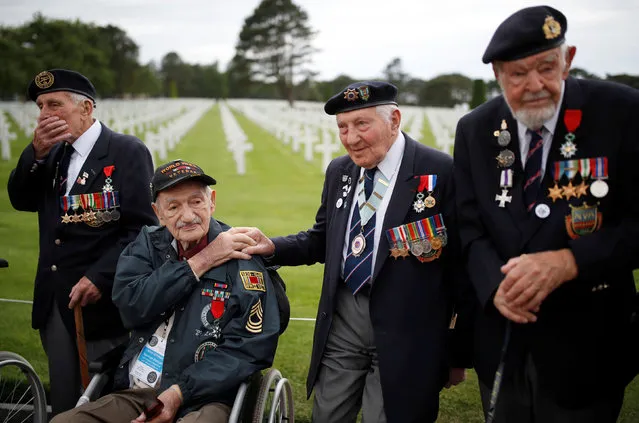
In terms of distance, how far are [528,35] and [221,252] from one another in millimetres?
1641

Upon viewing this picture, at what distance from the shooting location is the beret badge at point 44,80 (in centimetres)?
333

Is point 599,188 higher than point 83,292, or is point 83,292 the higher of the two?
point 599,188

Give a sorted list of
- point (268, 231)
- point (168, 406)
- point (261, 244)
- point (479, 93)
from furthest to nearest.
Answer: point (479, 93) < point (268, 231) < point (261, 244) < point (168, 406)

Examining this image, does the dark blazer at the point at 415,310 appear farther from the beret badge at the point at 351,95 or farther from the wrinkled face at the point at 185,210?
the wrinkled face at the point at 185,210

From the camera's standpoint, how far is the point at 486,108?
2406mm

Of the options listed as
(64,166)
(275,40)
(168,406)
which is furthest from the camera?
(275,40)

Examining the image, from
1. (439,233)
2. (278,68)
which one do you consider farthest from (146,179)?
(278,68)

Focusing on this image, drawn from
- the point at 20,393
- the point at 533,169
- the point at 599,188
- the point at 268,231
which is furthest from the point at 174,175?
the point at 268,231

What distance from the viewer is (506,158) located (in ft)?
7.45

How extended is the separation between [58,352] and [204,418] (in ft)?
4.56

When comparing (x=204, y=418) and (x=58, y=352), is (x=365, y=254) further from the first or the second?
(x=58, y=352)

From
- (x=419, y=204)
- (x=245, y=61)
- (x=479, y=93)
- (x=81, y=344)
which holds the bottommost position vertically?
(x=81, y=344)

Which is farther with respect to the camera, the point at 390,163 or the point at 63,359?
the point at 63,359

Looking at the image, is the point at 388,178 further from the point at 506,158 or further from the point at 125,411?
the point at 125,411
